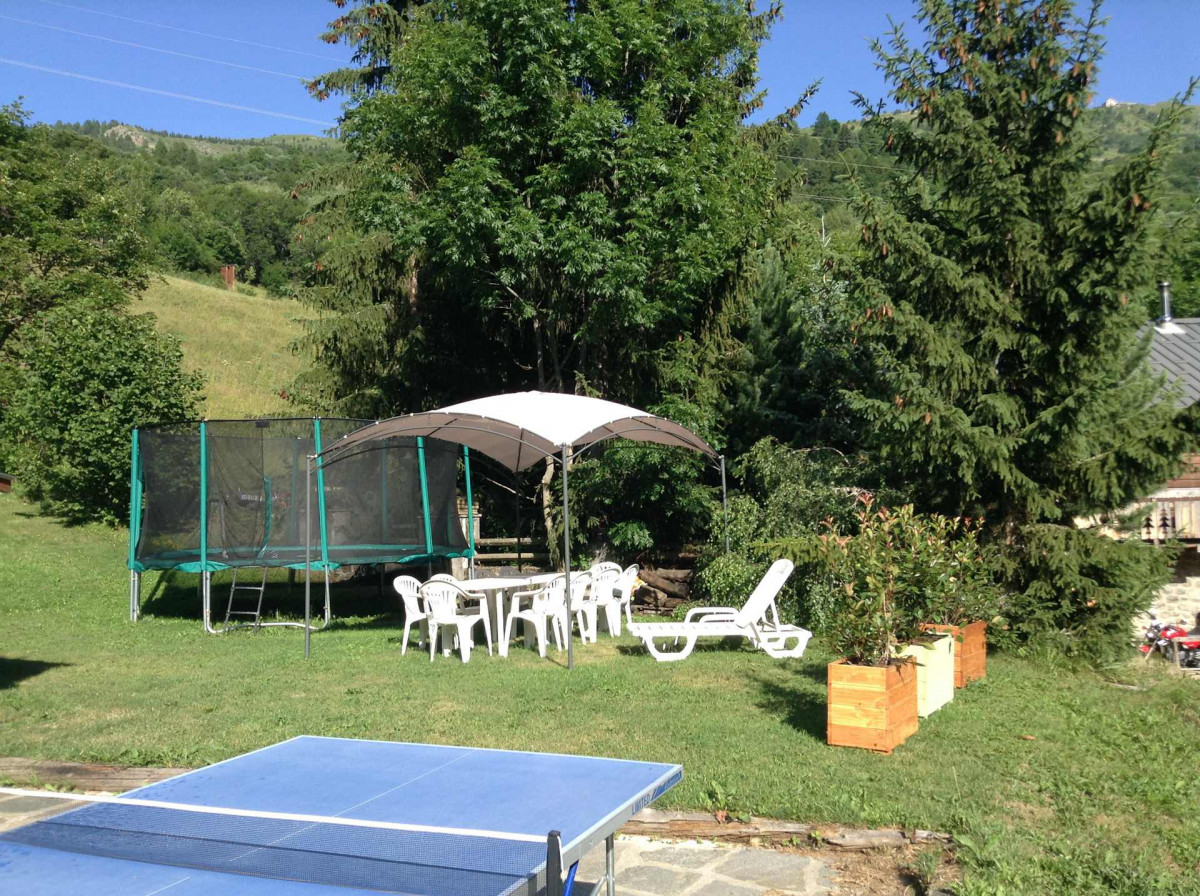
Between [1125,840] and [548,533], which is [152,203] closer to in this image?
[548,533]

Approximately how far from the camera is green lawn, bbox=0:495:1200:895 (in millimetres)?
4871

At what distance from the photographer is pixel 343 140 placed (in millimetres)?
16438

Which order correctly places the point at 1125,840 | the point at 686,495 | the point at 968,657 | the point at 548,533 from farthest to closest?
the point at 548,533, the point at 686,495, the point at 968,657, the point at 1125,840

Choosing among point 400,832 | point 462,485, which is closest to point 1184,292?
point 462,485

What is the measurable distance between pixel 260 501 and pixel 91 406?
20.9ft

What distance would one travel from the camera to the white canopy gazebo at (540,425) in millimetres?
10000

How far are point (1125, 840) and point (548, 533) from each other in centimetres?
1077

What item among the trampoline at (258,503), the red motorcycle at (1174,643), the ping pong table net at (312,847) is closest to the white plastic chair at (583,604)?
the trampoline at (258,503)

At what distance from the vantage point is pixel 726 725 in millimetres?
6965

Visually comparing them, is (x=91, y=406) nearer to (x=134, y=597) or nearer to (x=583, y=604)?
(x=134, y=597)

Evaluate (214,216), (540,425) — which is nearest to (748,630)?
(540,425)

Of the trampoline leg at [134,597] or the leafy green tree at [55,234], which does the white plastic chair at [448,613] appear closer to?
the trampoline leg at [134,597]

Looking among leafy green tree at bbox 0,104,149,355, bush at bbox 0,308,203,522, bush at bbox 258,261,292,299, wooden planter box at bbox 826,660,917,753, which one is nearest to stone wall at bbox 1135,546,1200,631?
wooden planter box at bbox 826,660,917,753

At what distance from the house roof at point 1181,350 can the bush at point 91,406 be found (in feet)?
62.0
